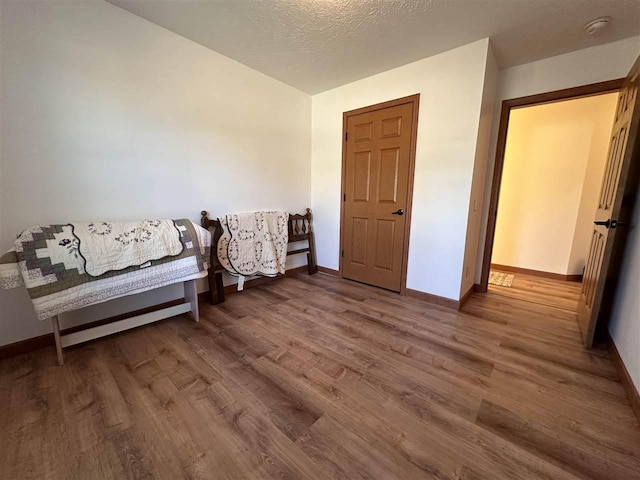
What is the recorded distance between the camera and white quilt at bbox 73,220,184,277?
1.59m

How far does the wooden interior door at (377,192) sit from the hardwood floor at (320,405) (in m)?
0.95

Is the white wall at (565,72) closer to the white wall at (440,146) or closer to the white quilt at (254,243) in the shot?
the white wall at (440,146)

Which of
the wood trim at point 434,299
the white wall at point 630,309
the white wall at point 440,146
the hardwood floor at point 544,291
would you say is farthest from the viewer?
the hardwood floor at point 544,291

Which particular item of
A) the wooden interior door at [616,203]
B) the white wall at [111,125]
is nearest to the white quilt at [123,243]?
the white wall at [111,125]

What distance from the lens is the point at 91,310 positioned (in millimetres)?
1934

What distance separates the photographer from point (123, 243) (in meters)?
1.70

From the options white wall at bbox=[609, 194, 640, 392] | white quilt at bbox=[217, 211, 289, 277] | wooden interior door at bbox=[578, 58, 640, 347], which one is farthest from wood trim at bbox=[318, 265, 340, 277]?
white wall at bbox=[609, 194, 640, 392]

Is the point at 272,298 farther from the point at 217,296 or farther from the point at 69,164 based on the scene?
the point at 69,164

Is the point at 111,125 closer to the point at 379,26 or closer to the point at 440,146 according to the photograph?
the point at 379,26

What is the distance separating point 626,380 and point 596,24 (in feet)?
7.83

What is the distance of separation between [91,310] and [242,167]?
1.79 meters

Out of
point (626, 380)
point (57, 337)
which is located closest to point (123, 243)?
point (57, 337)

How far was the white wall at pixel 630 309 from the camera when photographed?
144 centimetres

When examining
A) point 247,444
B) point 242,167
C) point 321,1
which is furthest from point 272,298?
point 321,1
